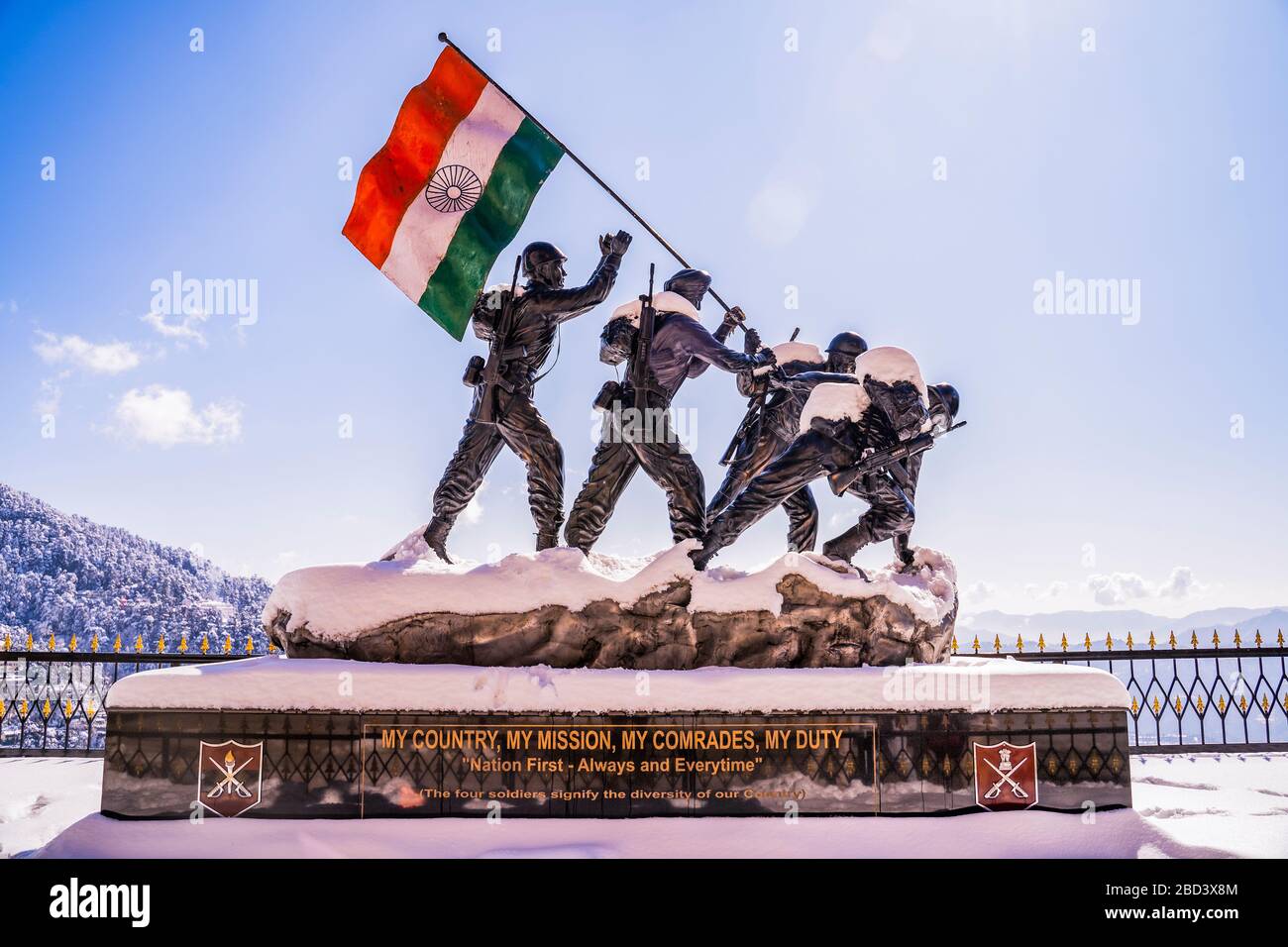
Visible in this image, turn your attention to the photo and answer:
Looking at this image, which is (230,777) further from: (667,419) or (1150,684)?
(1150,684)

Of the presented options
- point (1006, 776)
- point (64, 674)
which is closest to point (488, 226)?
point (1006, 776)

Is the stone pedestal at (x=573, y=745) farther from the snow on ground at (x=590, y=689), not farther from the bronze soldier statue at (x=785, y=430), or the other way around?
the bronze soldier statue at (x=785, y=430)

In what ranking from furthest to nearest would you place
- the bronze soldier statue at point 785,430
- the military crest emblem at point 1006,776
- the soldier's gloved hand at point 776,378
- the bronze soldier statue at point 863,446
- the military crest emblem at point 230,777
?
the bronze soldier statue at point 785,430 → the soldier's gloved hand at point 776,378 → the bronze soldier statue at point 863,446 → the military crest emblem at point 1006,776 → the military crest emblem at point 230,777

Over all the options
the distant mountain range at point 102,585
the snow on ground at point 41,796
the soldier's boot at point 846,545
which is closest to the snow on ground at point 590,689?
the snow on ground at point 41,796

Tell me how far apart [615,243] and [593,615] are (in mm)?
2687

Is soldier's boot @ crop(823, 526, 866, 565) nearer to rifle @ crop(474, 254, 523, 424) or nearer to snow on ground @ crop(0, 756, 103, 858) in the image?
rifle @ crop(474, 254, 523, 424)

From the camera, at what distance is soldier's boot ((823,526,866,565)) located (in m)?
5.92

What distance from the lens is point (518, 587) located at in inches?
202

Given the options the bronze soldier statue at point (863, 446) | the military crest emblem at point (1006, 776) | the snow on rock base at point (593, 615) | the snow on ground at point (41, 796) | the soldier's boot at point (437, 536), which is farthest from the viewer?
the soldier's boot at point (437, 536)

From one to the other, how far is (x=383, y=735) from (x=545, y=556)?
1.39m

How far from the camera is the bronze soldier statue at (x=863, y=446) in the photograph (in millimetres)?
5629

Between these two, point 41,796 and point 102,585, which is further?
point 102,585

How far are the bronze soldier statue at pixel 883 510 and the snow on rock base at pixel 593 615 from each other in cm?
67

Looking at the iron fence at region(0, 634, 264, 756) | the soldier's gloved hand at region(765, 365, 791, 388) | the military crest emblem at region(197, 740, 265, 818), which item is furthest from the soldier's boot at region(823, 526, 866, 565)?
the iron fence at region(0, 634, 264, 756)
